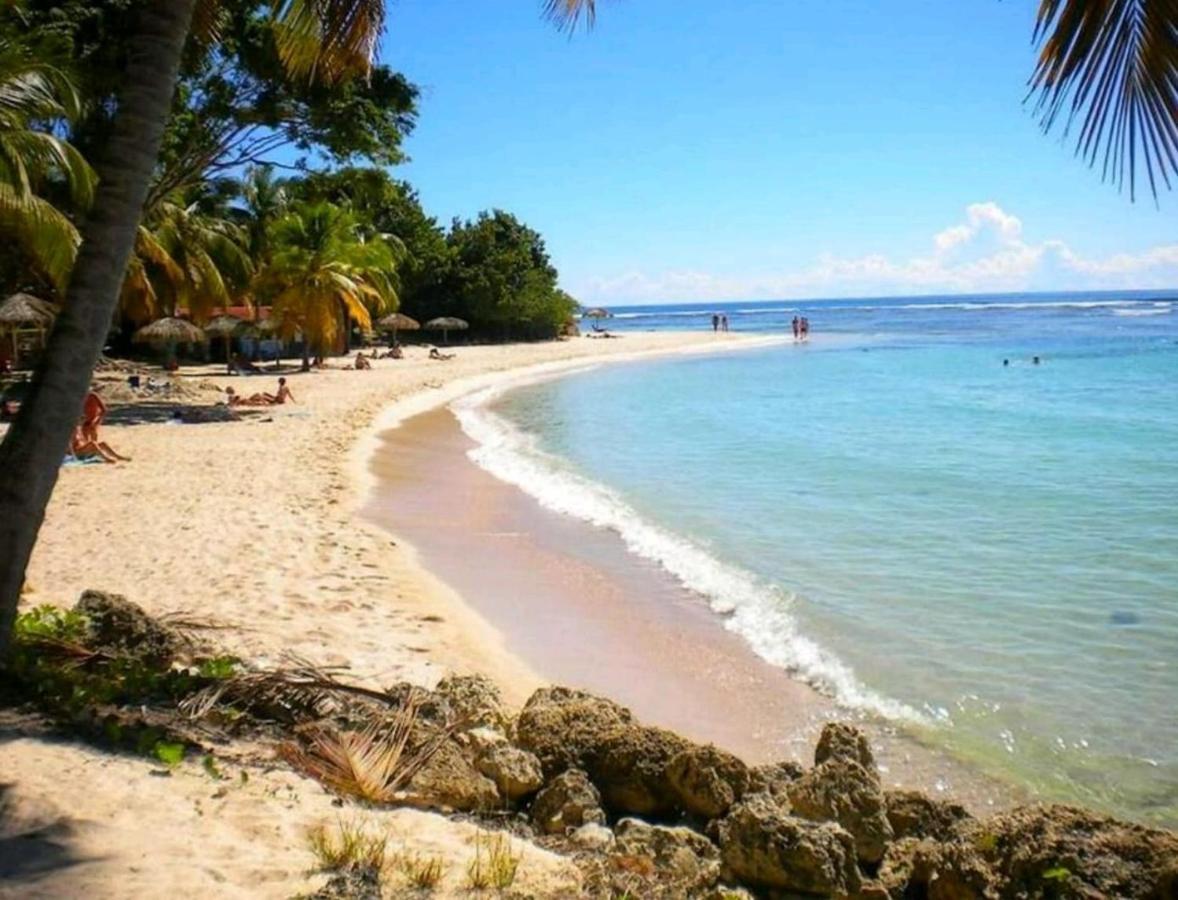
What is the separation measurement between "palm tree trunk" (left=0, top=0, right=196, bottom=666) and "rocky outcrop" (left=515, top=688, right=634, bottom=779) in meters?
2.43

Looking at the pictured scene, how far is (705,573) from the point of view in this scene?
378 inches

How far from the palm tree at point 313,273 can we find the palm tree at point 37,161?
14.5 m

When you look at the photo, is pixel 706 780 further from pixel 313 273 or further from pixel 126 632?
pixel 313 273

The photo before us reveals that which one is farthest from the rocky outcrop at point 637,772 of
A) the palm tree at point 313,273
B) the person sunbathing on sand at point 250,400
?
the palm tree at point 313,273

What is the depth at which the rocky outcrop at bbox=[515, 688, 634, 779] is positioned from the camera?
449 cm

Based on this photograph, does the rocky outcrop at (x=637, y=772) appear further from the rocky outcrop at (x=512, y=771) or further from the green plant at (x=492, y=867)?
the green plant at (x=492, y=867)

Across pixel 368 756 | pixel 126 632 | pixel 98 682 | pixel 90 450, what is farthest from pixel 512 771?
pixel 90 450

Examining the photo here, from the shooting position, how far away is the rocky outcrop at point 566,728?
449 centimetres

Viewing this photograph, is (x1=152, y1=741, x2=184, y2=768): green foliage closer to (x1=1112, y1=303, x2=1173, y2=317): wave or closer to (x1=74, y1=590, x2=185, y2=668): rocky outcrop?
(x1=74, y1=590, x2=185, y2=668): rocky outcrop

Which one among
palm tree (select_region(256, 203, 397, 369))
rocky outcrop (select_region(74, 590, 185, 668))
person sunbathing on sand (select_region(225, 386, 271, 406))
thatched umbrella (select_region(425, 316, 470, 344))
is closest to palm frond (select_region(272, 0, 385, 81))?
rocky outcrop (select_region(74, 590, 185, 668))

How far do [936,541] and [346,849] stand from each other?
360 inches

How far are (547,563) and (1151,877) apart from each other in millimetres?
7162

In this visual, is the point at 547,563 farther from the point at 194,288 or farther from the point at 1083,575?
the point at 194,288

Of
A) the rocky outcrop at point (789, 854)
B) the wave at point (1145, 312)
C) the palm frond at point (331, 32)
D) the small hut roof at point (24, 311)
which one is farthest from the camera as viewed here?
the wave at point (1145, 312)
